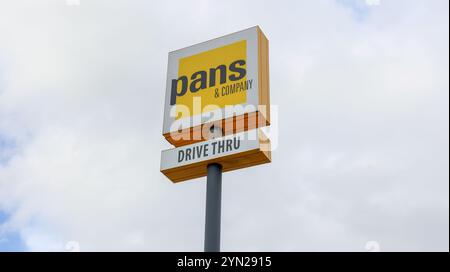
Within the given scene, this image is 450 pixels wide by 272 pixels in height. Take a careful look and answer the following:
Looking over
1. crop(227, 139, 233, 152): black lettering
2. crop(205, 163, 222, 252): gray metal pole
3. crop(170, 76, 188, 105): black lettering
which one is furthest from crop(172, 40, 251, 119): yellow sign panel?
crop(205, 163, 222, 252): gray metal pole

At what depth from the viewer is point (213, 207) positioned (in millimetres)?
16016

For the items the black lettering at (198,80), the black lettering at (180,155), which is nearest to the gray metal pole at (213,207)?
the black lettering at (180,155)

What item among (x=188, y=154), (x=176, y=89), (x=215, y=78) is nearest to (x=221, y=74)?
(x=215, y=78)

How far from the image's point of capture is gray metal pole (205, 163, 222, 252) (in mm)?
15523

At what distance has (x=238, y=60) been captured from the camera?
1716 centimetres

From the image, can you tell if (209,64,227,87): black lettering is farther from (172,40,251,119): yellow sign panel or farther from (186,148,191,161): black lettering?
(186,148,191,161): black lettering

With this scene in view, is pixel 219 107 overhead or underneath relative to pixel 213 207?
overhead

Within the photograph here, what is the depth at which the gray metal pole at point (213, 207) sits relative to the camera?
1552 centimetres

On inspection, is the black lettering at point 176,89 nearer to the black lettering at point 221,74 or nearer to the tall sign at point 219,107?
the tall sign at point 219,107

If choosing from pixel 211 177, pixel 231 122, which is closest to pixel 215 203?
pixel 211 177

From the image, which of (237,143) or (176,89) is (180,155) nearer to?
(237,143)
